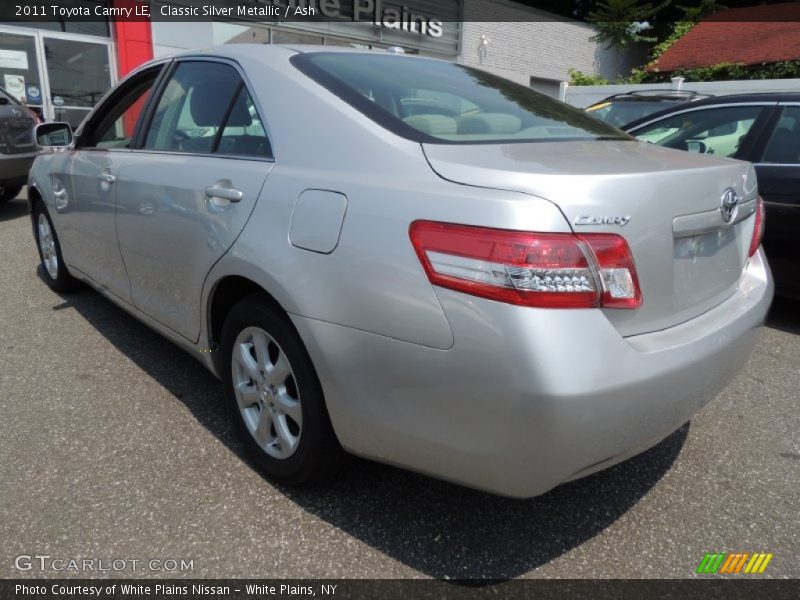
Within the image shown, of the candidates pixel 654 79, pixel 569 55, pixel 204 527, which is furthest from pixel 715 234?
pixel 654 79

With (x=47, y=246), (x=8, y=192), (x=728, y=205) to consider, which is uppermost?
(x=728, y=205)

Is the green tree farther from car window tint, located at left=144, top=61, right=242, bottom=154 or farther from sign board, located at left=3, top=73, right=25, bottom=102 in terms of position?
car window tint, located at left=144, top=61, right=242, bottom=154

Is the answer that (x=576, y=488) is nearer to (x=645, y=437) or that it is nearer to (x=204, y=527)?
(x=645, y=437)

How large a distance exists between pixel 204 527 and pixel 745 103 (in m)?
4.32

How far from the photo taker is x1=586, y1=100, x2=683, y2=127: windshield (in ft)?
21.3

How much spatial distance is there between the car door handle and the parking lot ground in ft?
3.35

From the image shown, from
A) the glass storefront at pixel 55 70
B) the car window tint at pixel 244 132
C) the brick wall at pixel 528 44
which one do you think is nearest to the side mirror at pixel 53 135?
the car window tint at pixel 244 132

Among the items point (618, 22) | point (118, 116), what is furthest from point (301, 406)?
point (618, 22)

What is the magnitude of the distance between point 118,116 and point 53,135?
0.78 meters

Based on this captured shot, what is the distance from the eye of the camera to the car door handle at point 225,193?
2207mm

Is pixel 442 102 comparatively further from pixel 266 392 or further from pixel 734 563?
pixel 734 563

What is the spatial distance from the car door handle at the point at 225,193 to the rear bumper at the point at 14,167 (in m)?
6.27

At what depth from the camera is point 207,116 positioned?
2652 millimetres

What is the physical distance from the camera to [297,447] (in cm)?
214
